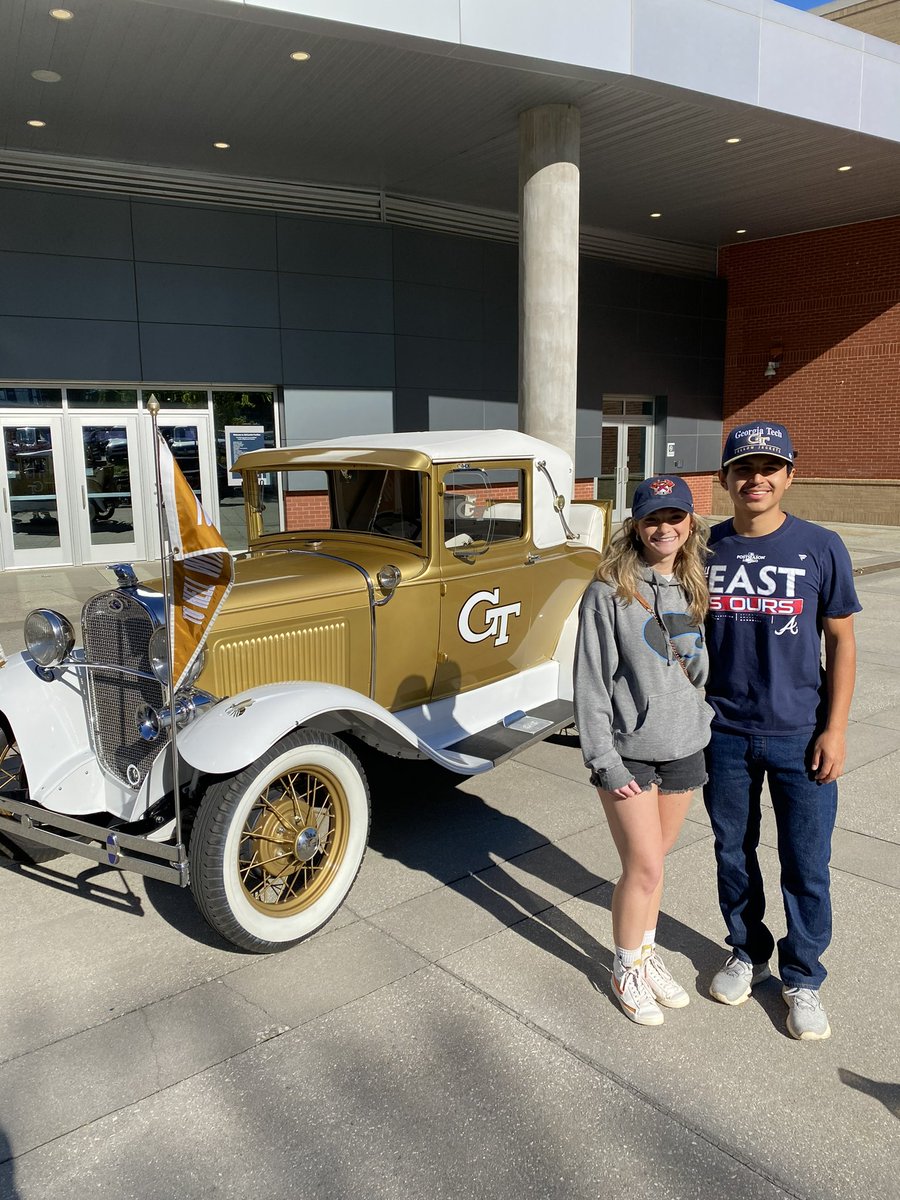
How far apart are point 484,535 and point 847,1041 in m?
2.85

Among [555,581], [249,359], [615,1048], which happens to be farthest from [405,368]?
[615,1048]

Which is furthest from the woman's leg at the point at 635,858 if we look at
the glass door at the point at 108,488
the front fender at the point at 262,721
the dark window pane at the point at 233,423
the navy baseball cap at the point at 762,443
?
the dark window pane at the point at 233,423

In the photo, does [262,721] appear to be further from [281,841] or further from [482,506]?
[482,506]

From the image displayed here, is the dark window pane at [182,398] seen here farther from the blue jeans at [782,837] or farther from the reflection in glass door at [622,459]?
the blue jeans at [782,837]

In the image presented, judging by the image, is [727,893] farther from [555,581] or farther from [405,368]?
[405,368]

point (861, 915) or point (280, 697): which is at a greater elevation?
point (280, 697)

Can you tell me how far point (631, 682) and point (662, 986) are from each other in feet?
3.51

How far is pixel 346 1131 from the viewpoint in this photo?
2301mm

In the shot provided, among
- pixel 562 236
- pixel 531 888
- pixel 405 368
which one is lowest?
pixel 531 888

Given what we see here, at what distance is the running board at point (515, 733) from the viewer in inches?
165

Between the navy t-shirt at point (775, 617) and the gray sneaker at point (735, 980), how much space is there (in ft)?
2.83

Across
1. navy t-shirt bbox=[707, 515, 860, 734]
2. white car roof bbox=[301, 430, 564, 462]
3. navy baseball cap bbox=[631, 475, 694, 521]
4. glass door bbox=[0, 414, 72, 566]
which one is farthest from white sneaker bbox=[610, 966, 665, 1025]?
glass door bbox=[0, 414, 72, 566]

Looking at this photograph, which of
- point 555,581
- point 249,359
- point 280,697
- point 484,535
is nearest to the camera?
point 280,697

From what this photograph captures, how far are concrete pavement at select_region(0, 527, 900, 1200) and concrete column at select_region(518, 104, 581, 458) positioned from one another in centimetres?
810
